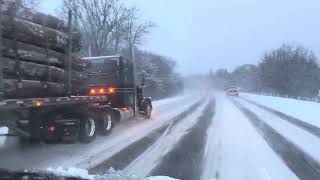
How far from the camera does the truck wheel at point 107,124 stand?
14634 mm

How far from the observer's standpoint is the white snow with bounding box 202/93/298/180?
8.46 m

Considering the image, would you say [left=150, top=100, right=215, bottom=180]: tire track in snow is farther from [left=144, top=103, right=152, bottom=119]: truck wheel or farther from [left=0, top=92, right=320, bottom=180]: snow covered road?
[left=144, top=103, right=152, bottom=119]: truck wheel

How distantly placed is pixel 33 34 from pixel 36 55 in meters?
0.47

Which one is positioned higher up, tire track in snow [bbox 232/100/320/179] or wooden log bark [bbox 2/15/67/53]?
wooden log bark [bbox 2/15/67/53]

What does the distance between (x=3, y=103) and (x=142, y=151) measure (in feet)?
12.8

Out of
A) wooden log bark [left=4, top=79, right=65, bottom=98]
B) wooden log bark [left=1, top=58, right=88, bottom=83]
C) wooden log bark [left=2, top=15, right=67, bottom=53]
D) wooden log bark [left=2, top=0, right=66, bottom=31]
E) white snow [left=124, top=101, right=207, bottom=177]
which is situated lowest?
white snow [left=124, top=101, right=207, bottom=177]

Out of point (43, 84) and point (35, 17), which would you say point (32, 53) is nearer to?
point (35, 17)

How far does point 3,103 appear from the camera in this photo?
8.49 meters

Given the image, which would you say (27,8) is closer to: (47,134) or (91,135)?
(47,134)

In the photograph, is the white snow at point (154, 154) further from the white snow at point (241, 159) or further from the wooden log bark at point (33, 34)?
the wooden log bark at point (33, 34)

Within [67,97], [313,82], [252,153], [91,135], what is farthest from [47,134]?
[313,82]

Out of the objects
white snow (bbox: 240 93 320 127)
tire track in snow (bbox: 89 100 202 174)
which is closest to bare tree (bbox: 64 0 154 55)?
white snow (bbox: 240 93 320 127)

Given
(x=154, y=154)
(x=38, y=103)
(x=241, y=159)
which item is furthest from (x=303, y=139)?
(x=38, y=103)

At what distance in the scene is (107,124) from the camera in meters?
15.0
